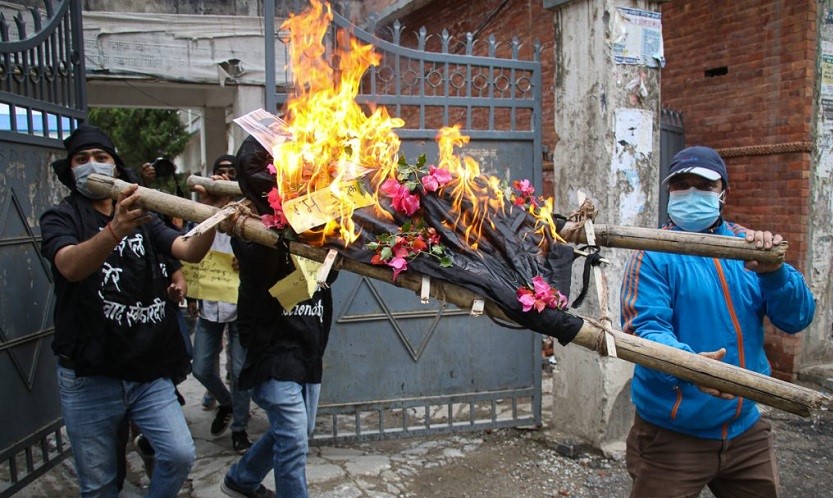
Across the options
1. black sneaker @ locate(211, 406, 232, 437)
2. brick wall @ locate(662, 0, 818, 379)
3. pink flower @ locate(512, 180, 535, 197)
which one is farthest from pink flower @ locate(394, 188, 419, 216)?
brick wall @ locate(662, 0, 818, 379)

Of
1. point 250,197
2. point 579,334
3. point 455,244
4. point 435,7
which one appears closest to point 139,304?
point 250,197

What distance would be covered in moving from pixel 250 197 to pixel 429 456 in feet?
9.15

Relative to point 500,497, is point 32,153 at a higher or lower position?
higher

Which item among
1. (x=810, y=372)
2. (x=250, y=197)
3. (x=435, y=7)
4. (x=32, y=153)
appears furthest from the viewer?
(x=435, y=7)

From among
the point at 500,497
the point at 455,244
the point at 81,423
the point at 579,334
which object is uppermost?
the point at 455,244

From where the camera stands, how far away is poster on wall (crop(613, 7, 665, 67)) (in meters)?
4.56

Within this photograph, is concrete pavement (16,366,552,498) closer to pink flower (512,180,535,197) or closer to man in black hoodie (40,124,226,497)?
man in black hoodie (40,124,226,497)

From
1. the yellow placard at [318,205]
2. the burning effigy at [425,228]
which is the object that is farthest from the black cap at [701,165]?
the yellow placard at [318,205]

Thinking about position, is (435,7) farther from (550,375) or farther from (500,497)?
(500,497)

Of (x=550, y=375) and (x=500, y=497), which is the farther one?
(x=550, y=375)

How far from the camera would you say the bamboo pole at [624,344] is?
6.77 ft

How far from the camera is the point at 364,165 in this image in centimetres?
260

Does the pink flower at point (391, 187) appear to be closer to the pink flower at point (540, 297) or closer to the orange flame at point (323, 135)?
the orange flame at point (323, 135)

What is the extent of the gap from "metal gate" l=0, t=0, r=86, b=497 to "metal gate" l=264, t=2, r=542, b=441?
71.7 inches
